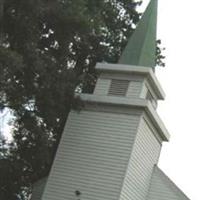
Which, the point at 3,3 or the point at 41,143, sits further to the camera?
the point at 41,143

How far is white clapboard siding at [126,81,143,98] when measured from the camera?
29.5 m

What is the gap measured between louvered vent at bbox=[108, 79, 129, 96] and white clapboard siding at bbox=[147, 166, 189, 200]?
3.81 metres

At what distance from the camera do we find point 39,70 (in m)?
27.0

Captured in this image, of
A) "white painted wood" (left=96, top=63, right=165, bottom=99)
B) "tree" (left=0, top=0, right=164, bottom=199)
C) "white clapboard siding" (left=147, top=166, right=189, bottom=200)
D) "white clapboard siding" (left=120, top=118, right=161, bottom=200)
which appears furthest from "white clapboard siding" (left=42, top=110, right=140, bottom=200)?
"white clapboard siding" (left=147, top=166, right=189, bottom=200)

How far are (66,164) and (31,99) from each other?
331cm

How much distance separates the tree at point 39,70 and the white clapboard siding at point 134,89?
2.27 meters

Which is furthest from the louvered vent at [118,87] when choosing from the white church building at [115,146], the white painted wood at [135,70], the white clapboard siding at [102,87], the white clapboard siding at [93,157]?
the white clapboard siding at [93,157]

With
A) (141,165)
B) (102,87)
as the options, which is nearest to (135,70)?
(102,87)

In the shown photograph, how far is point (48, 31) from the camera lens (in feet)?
94.9

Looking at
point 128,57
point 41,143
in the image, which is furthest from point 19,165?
point 128,57

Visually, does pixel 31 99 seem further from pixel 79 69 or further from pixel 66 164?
pixel 79 69

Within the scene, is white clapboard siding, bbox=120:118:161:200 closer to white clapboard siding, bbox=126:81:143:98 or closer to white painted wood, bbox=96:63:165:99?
white clapboard siding, bbox=126:81:143:98

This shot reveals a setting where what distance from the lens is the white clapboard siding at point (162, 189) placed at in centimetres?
2850

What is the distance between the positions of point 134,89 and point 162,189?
4559mm
